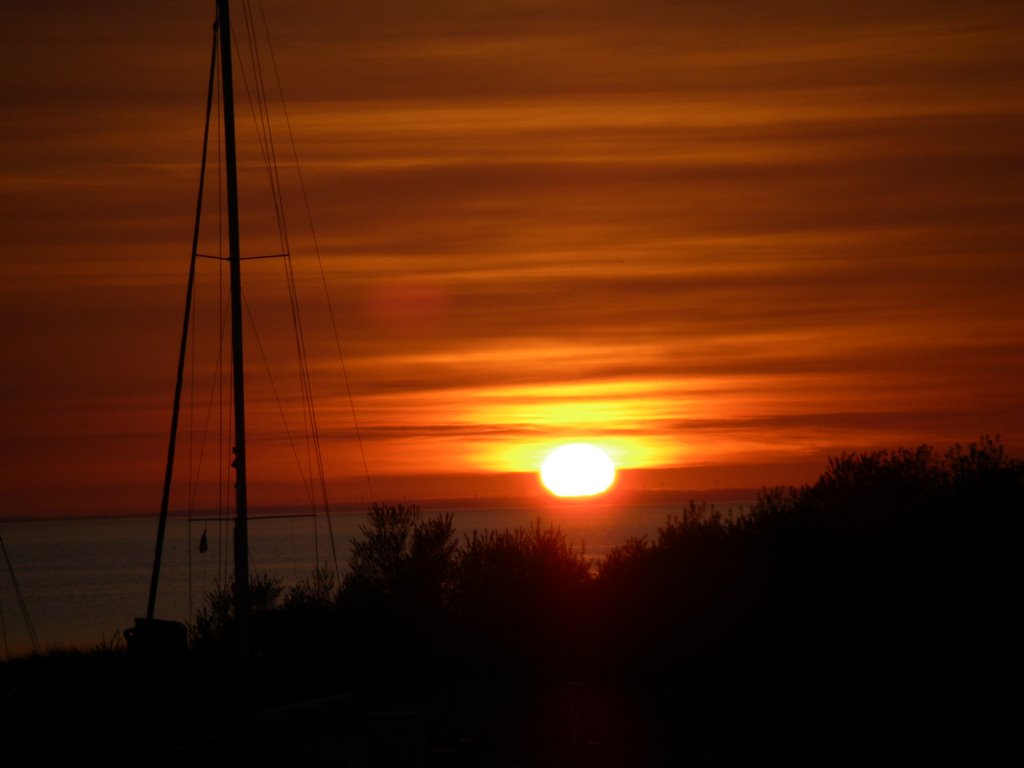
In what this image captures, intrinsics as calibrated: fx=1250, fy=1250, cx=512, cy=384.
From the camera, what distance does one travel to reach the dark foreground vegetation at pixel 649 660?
17.4 m

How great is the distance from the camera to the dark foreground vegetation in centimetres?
1742

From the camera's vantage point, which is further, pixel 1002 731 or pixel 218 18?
pixel 218 18

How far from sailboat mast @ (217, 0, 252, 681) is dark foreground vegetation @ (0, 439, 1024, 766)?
158cm

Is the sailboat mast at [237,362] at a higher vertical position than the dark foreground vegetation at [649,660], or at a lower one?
higher

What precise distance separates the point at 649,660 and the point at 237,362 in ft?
34.4

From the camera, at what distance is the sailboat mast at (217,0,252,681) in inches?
773

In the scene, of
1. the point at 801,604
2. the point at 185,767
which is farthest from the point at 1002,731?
the point at 185,767

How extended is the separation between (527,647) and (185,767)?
11.9 meters

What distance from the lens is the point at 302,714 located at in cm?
1756

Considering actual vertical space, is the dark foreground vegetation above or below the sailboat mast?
below

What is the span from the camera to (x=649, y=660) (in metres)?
25.2

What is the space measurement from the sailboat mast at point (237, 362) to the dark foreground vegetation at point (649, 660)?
1.58 meters

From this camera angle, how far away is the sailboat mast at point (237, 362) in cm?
1964

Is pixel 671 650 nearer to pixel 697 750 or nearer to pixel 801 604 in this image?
pixel 801 604
